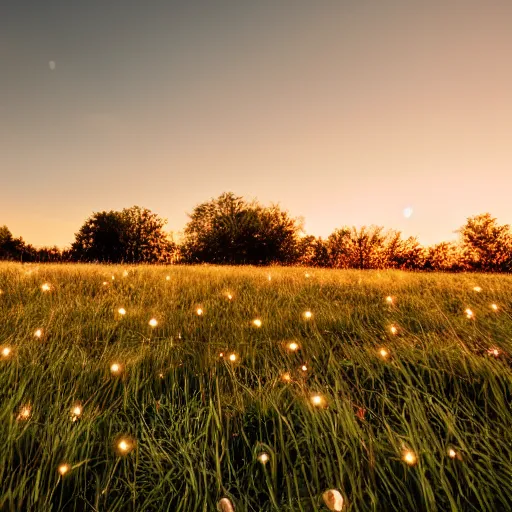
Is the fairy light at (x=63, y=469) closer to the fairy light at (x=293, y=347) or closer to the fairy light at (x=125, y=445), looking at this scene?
the fairy light at (x=125, y=445)

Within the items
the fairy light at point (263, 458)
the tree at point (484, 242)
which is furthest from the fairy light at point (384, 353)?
the tree at point (484, 242)

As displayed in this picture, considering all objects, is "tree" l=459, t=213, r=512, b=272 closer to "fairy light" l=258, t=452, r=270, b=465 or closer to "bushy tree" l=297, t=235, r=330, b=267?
"bushy tree" l=297, t=235, r=330, b=267

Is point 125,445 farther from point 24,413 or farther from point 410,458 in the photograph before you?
point 410,458

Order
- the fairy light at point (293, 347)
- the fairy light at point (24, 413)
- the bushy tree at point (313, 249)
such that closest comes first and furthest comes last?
the fairy light at point (24, 413) → the fairy light at point (293, 347) → the bushy tree at point (313, 249)

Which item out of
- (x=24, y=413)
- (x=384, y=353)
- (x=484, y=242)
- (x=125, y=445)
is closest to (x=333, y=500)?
(x=125, y=445)

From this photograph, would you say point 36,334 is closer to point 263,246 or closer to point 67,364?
point 67,364

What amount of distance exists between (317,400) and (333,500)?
2.23 ft

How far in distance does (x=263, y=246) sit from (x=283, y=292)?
33879 millimetres

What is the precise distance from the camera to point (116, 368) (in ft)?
8.55

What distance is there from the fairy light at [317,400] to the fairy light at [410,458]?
1.83 feet

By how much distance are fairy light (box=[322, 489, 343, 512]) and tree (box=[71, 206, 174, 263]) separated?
140 ft

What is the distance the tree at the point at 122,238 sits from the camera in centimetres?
4453

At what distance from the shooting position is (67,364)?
2.71 m

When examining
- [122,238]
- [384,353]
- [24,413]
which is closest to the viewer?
[24,413]
